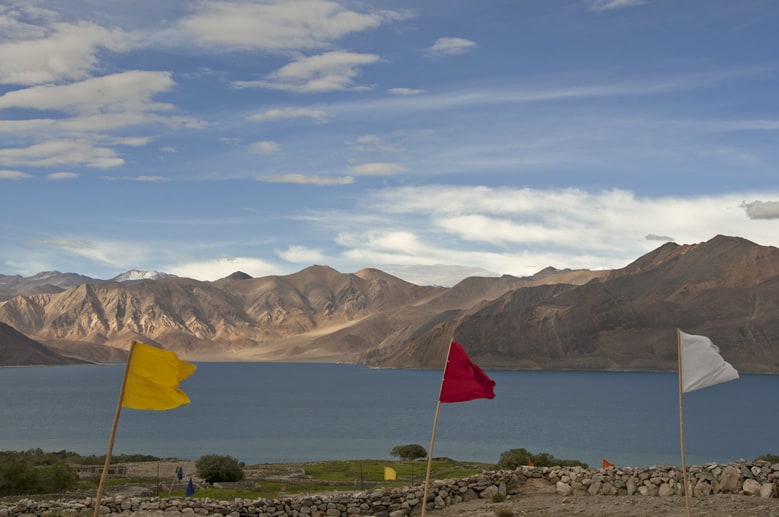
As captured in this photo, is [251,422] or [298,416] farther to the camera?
[298,416]

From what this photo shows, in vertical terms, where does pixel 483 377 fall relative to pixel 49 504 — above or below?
above

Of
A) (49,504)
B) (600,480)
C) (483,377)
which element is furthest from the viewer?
(600,480)

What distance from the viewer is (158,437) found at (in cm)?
8900

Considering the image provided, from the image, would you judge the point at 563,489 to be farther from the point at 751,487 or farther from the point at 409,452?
the point at 409,452

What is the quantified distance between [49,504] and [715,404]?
132001 mm

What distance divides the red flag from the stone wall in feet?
25.4

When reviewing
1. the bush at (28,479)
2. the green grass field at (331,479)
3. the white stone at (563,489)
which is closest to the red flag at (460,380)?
the white stone at (563,489)

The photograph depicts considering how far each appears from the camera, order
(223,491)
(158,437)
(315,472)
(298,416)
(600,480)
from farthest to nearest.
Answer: (298,416) → (158,437) → (315,472) → (223,491) → (600,480)

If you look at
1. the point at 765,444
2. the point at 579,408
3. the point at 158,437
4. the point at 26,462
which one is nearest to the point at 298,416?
the point at 158,437

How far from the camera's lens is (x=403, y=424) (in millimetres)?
99062

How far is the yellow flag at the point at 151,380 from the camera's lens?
1250 cm

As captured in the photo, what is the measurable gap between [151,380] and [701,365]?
379 inches

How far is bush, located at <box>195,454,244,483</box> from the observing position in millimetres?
38594

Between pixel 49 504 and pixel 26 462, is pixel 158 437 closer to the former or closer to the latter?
pixel 26 462
